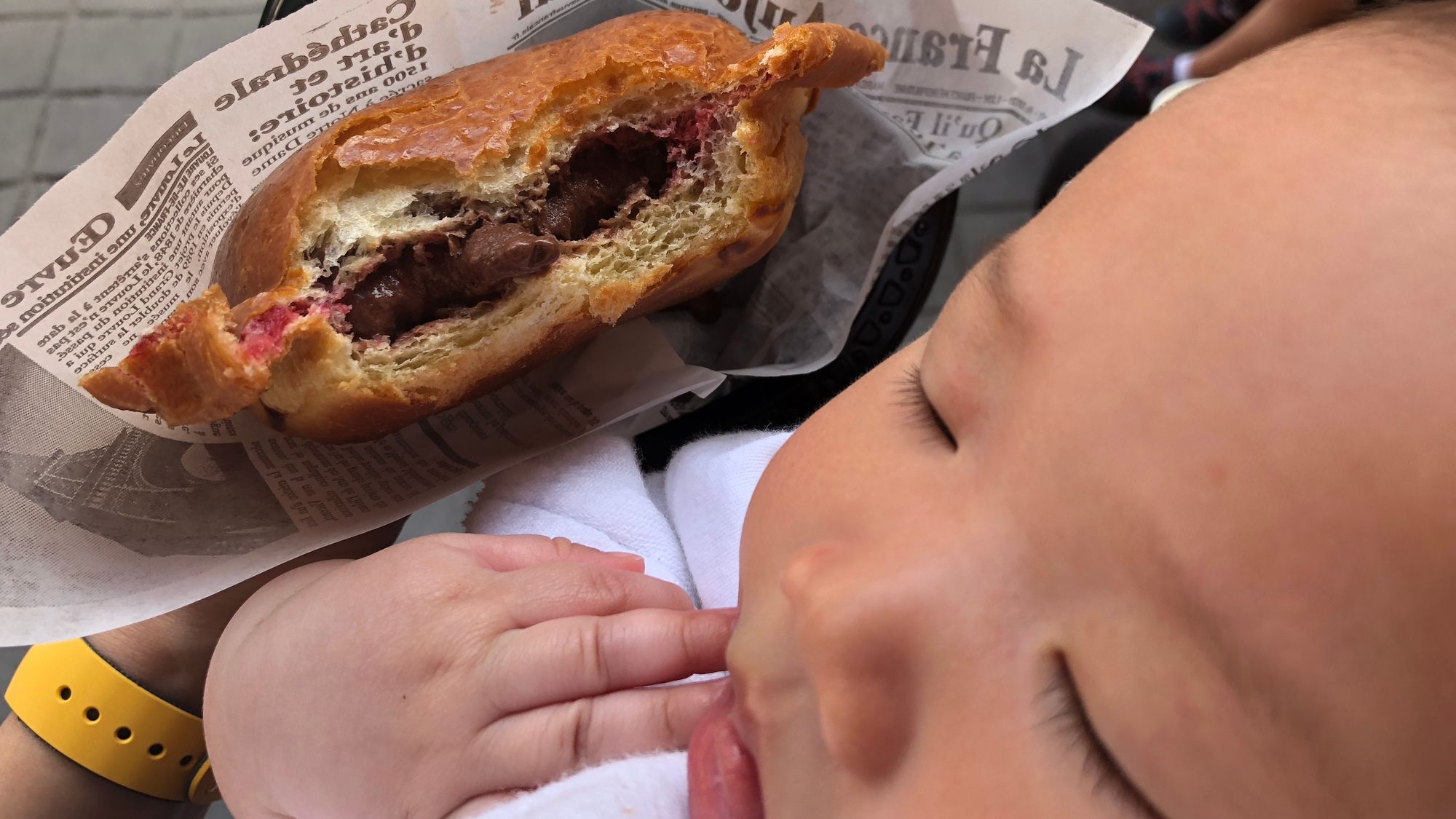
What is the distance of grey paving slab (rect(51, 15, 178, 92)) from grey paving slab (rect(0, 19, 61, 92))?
2 cm

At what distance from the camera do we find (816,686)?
0.53 m

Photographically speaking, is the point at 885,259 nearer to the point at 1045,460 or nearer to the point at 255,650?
the point at 1045,460

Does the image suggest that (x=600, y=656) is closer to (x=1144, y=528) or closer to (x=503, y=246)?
(x=503, y=246)

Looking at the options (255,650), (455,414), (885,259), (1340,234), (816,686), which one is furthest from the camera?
(885,259)

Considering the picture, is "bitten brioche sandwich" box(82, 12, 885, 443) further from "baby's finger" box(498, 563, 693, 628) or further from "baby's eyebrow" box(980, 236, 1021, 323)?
Answer: "baby's eyebrow" box(980, 236, 1021, 323)

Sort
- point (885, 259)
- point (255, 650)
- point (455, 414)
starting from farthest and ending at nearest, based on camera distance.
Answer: point (885, 259)
point (455, 414)
point (255, 650)

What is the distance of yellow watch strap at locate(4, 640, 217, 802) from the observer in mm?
1019

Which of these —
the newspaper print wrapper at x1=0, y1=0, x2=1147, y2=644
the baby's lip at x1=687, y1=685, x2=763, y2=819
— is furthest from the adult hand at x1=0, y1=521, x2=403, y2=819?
the baby's lip at x1=687, y1=685, x2=763, y2=819

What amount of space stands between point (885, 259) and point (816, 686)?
775mm

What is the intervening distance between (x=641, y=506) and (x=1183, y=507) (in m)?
0.72

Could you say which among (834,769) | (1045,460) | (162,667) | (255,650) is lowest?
(162,667)

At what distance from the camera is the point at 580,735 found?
2.49ft

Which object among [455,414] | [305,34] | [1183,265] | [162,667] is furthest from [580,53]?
[162,667]

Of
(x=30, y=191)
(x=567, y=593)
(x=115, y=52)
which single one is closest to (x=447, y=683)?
(x=567, y=593)
